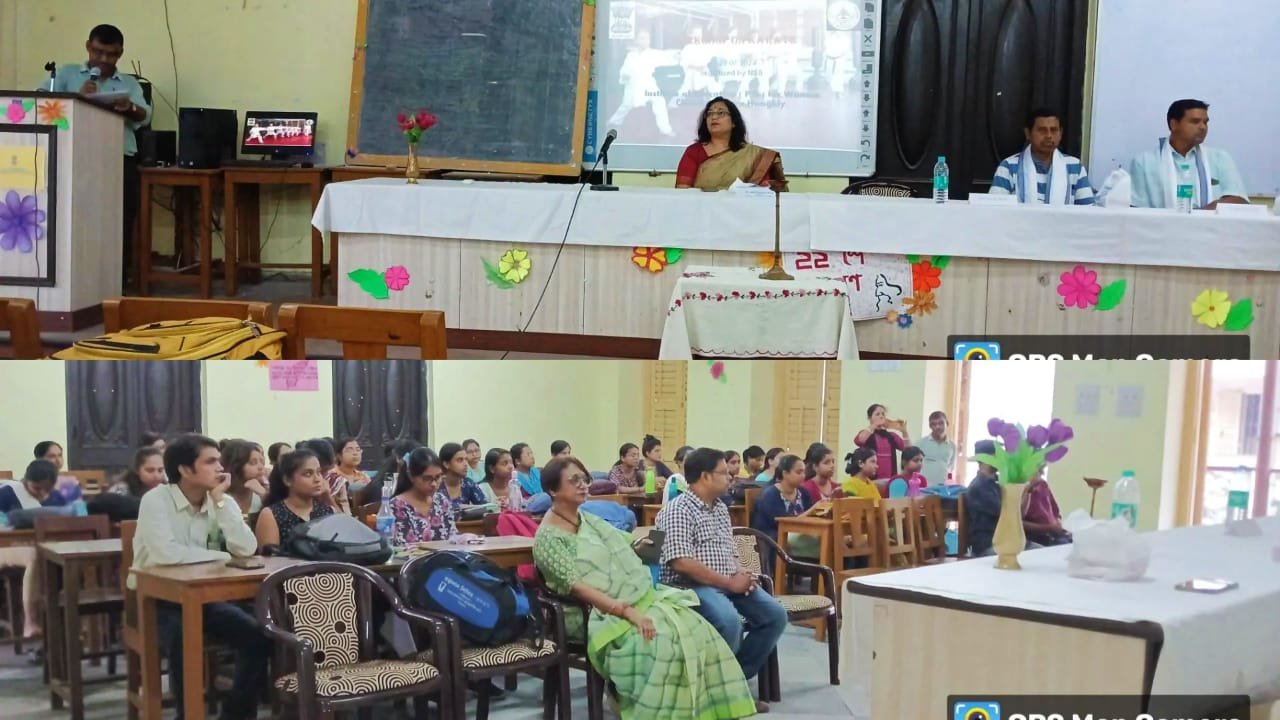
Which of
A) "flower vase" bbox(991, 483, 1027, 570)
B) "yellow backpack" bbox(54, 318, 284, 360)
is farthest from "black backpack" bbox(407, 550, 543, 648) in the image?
"flower vase" bbox(991, 483, 1027, 570)

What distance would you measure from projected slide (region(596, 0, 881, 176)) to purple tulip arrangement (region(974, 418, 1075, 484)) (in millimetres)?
4852

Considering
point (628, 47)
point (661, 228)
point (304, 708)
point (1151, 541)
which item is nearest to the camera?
point (304, 708)

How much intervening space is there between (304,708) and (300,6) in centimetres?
623

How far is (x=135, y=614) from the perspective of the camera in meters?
2.44

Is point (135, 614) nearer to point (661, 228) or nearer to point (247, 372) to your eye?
point (247, 372)

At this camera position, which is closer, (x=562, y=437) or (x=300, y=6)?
(x=562, y=437)

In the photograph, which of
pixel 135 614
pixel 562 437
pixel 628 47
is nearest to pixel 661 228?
pixel 628 47

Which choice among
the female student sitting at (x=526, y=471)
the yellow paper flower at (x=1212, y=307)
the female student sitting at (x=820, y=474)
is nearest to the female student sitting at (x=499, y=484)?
the female student sitting at (x=526, y=471)

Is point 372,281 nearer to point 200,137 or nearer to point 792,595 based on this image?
→ point 200,137

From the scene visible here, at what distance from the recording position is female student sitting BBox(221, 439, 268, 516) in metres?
2.50

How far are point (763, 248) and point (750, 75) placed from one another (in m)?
2.28

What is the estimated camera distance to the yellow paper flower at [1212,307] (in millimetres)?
5258

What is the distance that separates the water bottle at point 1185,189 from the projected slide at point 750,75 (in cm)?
165

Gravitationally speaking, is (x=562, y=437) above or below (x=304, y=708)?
above
